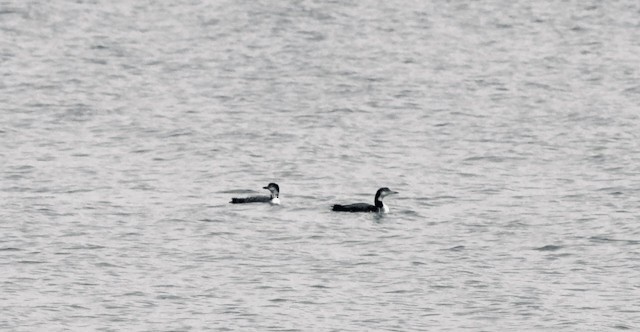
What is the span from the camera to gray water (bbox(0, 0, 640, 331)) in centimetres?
3128

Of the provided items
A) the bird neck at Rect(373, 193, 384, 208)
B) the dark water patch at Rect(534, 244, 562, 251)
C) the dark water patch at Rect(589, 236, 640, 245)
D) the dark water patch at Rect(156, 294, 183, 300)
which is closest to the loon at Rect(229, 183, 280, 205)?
the bird neck at Rect(373, 193, 384, 208)

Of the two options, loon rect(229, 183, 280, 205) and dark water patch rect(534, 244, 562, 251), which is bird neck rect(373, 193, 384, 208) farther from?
dark water patch rect(534, 244, 562, 251)

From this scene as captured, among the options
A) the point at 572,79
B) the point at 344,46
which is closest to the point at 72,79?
the point at 344,46

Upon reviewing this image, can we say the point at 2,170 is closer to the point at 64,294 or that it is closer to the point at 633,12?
the point at 64,294

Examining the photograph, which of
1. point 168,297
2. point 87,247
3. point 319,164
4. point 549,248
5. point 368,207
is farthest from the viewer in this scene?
point 319,164

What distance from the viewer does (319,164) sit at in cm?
4484

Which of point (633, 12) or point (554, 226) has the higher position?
point (633, 12)

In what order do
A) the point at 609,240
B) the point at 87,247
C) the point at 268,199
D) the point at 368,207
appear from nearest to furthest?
the point at 87,247 < the point at 609,240 < the point at 368,207 < the point at 268,199

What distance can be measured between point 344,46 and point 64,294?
33163 mm

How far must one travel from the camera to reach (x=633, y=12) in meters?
69.9

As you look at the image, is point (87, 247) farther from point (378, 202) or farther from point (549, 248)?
point (549, 248)

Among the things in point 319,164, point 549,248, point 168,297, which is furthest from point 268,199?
point 168,297

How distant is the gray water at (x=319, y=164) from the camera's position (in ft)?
103

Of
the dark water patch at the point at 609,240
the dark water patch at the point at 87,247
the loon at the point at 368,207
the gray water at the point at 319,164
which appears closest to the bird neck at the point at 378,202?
the loon at the point at 368,207
